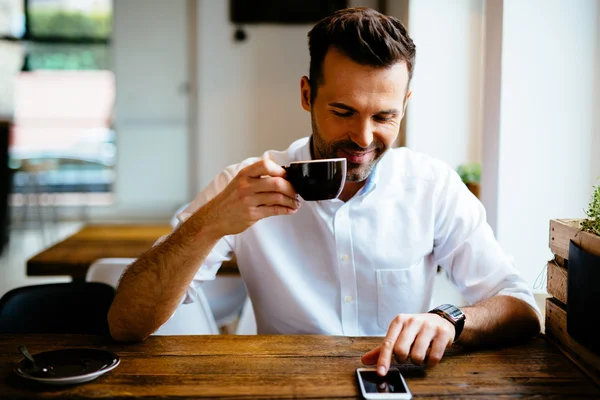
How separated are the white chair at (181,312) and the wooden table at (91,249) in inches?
7.4

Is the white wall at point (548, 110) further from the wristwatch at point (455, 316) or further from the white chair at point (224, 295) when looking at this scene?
the white chair at point (224, 295)

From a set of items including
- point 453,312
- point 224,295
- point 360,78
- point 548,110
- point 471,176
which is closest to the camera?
point 453,312

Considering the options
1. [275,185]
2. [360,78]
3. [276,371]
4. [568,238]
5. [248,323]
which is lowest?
[248,323]

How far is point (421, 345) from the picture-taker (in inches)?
44.7

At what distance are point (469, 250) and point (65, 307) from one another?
1098 millimetres

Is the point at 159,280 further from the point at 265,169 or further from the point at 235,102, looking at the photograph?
the point at 235,102

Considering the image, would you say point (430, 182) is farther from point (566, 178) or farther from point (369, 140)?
point (566, 178)

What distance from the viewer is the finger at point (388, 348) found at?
108 centimetres

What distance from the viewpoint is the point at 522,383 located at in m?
1.08

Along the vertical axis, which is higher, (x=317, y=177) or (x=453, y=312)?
(x=317, y=177)

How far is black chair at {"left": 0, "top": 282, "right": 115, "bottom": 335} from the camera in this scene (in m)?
1.68

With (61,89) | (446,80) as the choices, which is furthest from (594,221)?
(61,89)

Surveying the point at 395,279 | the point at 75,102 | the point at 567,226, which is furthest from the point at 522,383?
the point at 75,102

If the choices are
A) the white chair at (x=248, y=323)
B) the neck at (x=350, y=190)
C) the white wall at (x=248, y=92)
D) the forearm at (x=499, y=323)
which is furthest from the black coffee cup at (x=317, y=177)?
the white wall at (x=248, y=92)
